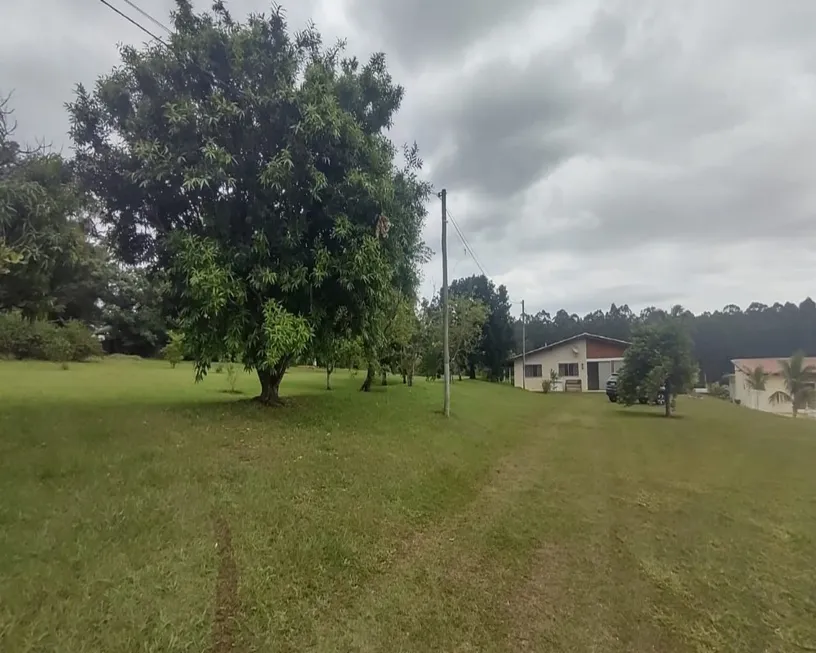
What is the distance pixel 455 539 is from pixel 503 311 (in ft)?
133

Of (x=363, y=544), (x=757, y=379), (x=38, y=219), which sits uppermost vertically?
(x=38, y=219)

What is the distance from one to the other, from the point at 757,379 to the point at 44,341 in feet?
146

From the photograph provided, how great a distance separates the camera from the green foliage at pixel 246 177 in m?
8.50

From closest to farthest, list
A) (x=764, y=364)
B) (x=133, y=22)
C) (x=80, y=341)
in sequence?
(x=133, y=22), (x=80, y=341), (x=764, y=364)

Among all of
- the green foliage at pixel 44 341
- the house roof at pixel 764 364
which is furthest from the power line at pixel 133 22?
the house roof at pixel 764 364

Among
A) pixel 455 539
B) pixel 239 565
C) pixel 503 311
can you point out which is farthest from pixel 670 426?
pixel 503 311

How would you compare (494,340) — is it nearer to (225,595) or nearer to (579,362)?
(579,362)

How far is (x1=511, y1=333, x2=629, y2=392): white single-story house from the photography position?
131 feet

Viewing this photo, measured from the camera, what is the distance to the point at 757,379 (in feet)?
107

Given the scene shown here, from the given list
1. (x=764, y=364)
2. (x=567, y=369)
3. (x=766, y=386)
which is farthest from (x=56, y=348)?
(x=764, y=364)

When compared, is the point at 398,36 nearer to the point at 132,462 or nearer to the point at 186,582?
the point at 132,462

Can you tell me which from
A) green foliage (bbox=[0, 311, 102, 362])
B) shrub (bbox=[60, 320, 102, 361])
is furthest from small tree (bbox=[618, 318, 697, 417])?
shrub (bbox=[60, 320, 102, 361])

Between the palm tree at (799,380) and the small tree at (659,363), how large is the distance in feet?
47.2

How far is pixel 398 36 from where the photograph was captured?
10.3 metres
